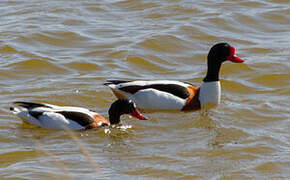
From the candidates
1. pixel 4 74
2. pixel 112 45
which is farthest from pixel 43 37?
pixel 4 74

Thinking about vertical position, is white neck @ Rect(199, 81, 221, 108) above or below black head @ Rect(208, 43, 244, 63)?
below

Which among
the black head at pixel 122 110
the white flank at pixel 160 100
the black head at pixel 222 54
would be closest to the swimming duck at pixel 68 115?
the black head at pixel 122 110

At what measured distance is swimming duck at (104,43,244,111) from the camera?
1140 cm

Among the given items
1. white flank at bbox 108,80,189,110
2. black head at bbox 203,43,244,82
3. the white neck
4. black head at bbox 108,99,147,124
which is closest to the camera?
black head at bbox 108,99,147,124

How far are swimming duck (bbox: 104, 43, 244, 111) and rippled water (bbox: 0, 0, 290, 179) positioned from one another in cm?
19

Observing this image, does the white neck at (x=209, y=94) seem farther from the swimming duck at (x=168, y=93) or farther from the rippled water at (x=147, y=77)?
the rippled water at (x=147, y=77)

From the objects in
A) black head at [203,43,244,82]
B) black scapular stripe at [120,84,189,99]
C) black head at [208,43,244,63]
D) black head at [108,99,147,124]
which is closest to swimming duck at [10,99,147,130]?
black head at [108,99,147,124]

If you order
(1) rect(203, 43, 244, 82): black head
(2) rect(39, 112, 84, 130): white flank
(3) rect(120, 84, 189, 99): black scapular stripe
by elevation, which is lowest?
(2) rect(39, 112, 84, 130): white flank

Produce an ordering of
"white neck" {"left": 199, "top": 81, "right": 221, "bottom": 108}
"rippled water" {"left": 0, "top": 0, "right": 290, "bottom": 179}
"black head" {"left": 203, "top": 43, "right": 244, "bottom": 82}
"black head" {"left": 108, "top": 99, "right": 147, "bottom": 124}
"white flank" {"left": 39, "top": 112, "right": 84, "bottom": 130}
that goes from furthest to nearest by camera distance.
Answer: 1. "black head" {"left": 203, "top": 43, "right": 244, "bottom": 82}
2. "white neck" {"left": 199, "top": 81, "right": 221, "bottom": 108}
3. "black head" {"left": 108, "top": 99, "right": 147, "bottom": 124}
4. "white flank" {"left": 39, "top": 112, "right": 84, "bottom": 130}
5. "rippled water" {"left": 0, "top": 0, "right": 290, "bottom": 179}

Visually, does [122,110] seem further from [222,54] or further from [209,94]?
[222,54]

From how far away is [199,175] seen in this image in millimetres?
8445

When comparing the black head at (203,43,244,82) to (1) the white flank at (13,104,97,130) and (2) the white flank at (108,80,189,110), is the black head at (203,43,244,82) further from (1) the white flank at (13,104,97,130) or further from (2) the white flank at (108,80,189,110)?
(1) the white flank at (13,104,97,130)

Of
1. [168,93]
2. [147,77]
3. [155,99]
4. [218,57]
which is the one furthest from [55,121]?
[147,77]

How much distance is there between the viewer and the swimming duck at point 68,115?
10.2 metres
